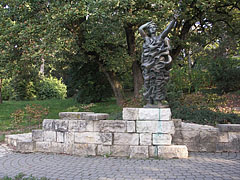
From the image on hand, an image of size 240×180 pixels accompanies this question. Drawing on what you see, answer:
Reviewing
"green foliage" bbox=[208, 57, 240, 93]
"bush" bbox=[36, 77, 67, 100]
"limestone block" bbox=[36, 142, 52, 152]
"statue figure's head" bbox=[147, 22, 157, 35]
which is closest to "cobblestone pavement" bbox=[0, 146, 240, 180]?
"limestone block" bbox=[36, 142, 52, 152]

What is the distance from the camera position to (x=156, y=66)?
6.61 metres

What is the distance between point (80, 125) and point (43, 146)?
4.51ft

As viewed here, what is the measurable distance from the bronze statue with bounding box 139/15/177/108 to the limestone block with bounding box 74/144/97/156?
189 cm

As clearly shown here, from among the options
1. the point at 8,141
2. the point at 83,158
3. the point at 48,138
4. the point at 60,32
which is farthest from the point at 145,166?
the point at 60,32

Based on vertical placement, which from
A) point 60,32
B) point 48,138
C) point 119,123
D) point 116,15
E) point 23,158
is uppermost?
point 116,15

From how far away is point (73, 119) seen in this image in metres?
6.72

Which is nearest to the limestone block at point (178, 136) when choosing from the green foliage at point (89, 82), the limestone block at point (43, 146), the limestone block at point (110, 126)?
the limestone block at point (110, 126)

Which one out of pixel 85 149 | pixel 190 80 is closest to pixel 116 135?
pixel 85 149

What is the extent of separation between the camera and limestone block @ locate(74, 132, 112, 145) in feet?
20.6

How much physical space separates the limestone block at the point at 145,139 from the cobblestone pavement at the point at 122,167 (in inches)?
17.4

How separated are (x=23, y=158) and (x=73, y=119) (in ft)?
5.42

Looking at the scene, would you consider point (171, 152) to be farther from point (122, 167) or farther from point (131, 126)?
point (122, 167)

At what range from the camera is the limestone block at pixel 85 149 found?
21.1 feet

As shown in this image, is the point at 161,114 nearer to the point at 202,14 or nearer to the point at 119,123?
the point at 119,123
